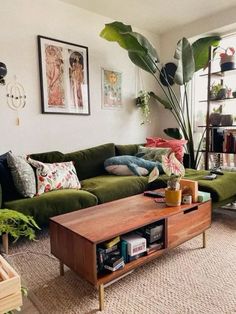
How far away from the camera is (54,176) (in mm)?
2338

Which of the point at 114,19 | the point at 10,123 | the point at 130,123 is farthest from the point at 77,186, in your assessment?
the point at 114,19

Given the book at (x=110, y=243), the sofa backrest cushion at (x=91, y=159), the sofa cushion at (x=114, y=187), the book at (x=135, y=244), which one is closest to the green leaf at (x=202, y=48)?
the sofa backrest cushion at (x=91, y=159)

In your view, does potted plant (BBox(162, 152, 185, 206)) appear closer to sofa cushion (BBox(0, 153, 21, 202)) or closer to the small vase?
sofa cushion (BBox(0, 153, 21, 202))

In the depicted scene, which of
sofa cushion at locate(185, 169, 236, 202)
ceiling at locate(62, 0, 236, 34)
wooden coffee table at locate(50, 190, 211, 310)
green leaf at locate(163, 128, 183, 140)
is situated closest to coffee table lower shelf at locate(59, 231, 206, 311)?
wooden coffee table at locate(50, 190, 211, 310)

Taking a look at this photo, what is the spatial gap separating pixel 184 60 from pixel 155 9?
74 cm

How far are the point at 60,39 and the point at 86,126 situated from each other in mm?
1054

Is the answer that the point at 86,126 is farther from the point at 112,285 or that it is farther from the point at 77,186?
the point at 112,285

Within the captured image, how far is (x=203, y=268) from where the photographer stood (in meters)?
1.70

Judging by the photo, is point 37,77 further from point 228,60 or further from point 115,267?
point 228,60

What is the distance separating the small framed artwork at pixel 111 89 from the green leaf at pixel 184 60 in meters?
0.83

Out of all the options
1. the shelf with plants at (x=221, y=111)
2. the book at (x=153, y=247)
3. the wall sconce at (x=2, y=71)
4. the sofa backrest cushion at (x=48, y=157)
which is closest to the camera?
the book at (x=153, y=247)

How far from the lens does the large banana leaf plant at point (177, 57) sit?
9.29 feet

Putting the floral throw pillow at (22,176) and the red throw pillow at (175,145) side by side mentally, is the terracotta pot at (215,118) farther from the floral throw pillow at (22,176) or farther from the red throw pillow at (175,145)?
the floral throw pillow at (22,176)

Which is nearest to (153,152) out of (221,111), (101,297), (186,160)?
(186,160)
